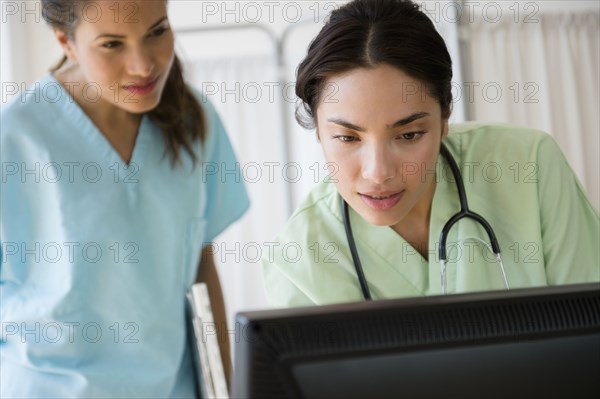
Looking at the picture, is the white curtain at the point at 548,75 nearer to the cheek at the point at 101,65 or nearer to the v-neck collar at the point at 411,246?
the v-neck collar at the point at 411,246

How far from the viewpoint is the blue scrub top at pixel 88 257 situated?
134cm

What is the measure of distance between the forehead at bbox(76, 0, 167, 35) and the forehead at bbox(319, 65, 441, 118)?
405 millimetres

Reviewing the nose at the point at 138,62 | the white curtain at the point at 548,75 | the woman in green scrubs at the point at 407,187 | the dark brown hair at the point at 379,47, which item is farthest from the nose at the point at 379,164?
the white curtain at the point at 548,75

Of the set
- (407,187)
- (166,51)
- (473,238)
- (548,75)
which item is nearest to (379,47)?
(407,187)

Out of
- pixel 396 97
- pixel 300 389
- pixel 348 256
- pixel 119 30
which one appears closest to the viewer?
pixel 300 389

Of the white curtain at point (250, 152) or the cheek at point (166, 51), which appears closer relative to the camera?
the cheek at point (166, 51)

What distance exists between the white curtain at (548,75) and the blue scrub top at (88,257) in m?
1.51

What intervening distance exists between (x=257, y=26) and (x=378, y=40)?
5.39ft

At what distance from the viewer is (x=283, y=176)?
282 centimetres

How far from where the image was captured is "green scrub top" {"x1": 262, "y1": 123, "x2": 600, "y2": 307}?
1217mm

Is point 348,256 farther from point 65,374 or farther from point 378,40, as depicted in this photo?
point 65,374

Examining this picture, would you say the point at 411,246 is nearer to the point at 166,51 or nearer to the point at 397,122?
the point at 397,122

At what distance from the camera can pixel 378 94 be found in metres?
1.11

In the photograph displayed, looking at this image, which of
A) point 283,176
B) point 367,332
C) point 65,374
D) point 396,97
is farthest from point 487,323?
point 283,176
